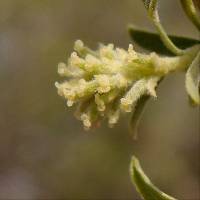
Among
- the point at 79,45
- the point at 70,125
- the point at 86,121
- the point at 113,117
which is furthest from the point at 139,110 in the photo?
the point at 70,125

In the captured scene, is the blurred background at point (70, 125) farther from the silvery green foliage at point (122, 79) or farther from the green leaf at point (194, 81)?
the green leaf at point (194, 81)

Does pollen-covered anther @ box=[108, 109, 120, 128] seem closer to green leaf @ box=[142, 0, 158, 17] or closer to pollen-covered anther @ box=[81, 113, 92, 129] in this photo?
pollen-covered anther @ box=[81, 113, 92, 129]

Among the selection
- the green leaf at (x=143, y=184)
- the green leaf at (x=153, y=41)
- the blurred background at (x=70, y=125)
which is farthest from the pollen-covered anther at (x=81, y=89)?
the blurred background at (x=70, y=125)

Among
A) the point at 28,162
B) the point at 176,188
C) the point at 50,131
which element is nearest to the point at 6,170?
the point at 28,162

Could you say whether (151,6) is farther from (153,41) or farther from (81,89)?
(153,41)

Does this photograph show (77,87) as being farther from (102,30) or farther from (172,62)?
(102,30)

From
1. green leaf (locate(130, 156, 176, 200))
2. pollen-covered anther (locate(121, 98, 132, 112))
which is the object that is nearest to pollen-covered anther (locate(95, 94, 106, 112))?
pollen-covered anther (locate(121, 98, 132, 112))
